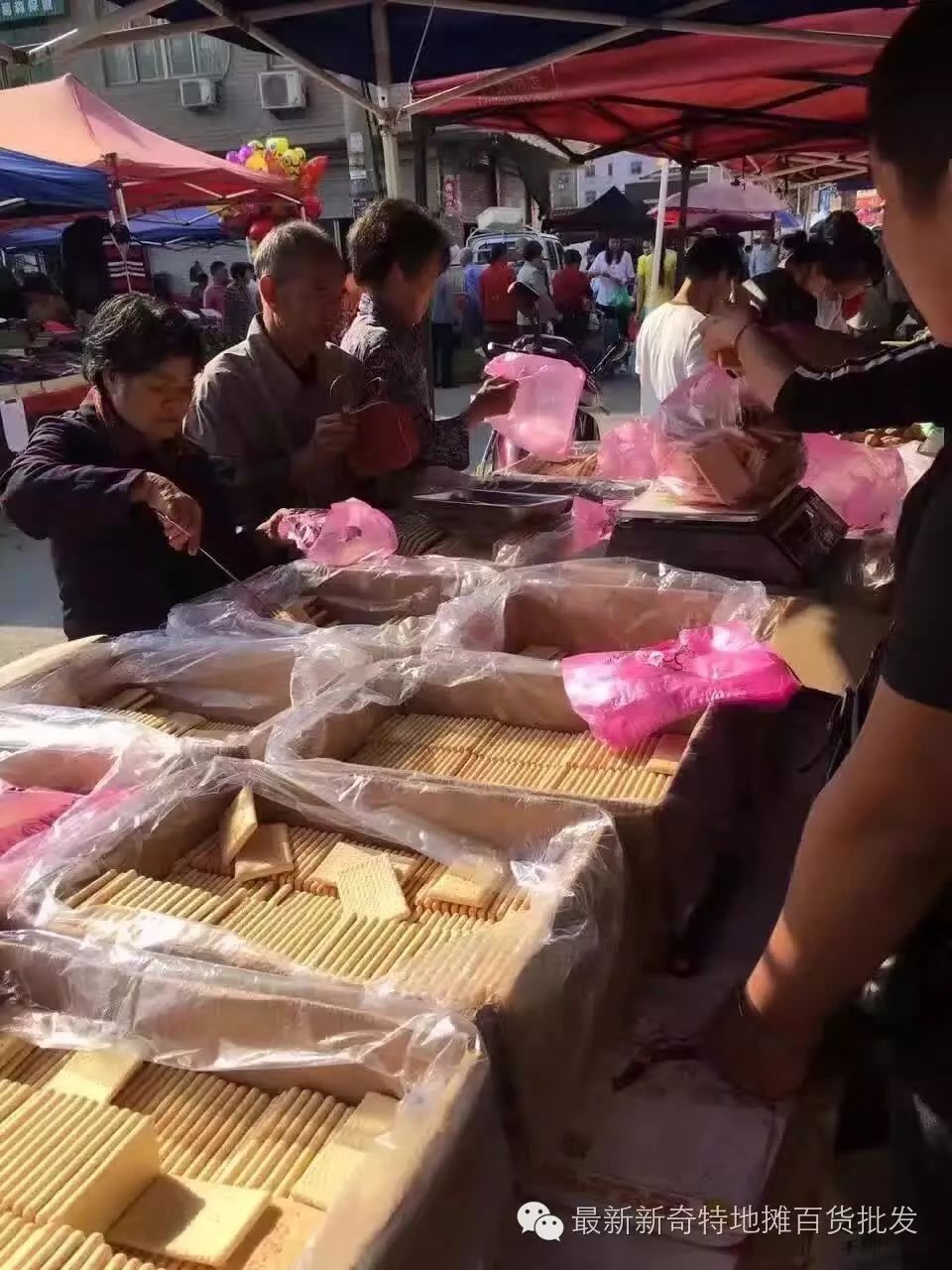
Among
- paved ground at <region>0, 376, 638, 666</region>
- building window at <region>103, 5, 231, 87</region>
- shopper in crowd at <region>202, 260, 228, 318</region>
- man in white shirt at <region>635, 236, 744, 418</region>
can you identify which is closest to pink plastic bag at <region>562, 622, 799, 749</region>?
man in white shirt at <region>635, 236, 744, 418</region>

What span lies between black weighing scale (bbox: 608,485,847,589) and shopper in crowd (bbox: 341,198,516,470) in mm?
693

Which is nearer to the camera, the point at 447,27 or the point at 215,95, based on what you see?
the point at 447,27

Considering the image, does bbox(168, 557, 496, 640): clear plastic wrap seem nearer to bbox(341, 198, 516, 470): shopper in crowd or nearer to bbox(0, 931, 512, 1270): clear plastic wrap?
bbox(341, 198, 516, 470): shopper in crowd

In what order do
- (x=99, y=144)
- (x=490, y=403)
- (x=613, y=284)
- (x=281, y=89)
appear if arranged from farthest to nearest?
(x=281, y=89) → (x=613, y=284) → (x=99, y=144) → (x=490, y=403)

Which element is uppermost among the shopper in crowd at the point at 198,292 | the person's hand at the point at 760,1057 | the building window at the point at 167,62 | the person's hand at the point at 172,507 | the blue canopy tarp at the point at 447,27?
the building window at the point at 167,62

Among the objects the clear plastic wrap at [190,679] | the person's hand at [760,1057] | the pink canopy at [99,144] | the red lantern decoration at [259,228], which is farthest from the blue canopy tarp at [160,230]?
the person's hand at [760,1057]

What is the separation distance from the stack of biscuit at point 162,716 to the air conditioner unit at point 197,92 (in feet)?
64.3

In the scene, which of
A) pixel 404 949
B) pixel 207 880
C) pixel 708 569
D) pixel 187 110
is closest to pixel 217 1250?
pixel 404 949

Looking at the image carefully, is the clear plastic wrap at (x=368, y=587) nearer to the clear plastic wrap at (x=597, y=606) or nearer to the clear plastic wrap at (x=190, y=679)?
the clear plastic wrap at (x=597, y=606)

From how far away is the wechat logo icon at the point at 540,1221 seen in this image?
0.89 m

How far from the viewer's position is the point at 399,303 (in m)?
2.61

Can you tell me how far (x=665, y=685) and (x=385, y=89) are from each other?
2.64 m

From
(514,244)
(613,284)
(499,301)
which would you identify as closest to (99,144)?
(499,301)

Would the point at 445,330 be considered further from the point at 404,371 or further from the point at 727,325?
the point at 727,325
